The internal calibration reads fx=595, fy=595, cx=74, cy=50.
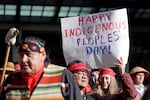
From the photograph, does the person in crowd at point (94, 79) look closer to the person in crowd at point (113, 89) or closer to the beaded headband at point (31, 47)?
the person in crowd at point (113, 89)

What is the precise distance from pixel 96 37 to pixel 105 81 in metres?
1.57

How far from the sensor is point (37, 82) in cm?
458

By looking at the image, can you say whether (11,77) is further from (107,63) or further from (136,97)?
(107,63)

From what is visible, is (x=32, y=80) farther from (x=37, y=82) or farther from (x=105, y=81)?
(x=105, y=81)

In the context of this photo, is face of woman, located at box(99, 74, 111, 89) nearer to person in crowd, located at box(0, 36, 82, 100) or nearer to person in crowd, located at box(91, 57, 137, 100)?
person in crowd, located at box(91, 57, 137, 100)

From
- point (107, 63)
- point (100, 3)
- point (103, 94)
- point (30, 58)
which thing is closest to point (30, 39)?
point (30, 58)

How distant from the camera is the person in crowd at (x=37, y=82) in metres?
4.54

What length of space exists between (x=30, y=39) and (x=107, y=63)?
2284 millimetres

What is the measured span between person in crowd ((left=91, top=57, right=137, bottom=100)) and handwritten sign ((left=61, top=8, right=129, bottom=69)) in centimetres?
98

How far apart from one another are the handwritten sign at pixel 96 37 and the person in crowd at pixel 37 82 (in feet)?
7.38

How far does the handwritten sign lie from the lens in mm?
6965

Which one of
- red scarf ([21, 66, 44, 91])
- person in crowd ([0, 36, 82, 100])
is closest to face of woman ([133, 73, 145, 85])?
person in crowd ([0, 36, 82, 100])

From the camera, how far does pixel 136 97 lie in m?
5.85

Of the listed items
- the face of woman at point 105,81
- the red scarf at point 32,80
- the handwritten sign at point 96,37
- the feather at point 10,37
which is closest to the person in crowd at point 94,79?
the handwritten sign at point 96,37
